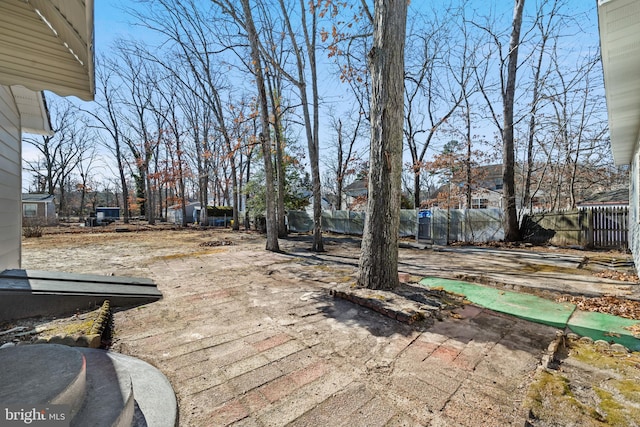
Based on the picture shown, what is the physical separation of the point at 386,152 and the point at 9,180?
5613 millimetres

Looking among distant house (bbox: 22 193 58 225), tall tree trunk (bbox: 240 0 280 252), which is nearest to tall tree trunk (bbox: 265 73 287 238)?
tall tree trunk (bbox: 240 0 280 252)

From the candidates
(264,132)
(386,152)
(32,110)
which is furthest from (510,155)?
(32,110)

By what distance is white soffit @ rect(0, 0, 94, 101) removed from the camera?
2406mm

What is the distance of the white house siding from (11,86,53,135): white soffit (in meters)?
0.10

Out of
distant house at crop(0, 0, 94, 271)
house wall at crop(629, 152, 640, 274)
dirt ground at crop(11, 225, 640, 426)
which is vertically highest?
distant house at crop(0, 0, 94, 271)

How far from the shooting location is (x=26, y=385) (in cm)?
128

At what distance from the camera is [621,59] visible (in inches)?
123

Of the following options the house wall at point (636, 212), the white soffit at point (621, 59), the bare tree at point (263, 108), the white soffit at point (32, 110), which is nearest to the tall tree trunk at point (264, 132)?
the bare tree at point (263, 108)

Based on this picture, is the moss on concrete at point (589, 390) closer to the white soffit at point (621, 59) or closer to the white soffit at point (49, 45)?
the white soffit at point (621, 59)

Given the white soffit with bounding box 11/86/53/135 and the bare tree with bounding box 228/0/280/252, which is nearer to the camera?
the white soffit with bounding box 11/86/53/135

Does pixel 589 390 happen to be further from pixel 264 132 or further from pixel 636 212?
pixel 264 132

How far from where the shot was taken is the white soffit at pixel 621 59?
243cm

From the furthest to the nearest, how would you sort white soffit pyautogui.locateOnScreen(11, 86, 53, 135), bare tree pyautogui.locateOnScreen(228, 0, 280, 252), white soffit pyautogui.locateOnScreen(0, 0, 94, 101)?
bare tree pyautogui.locateOnScreen(228, 0, 280, 252) < white soffit pyautogui.locateOnScreen(11, 86, 53, 135) < white soffit pyautogui.locateOnScreen(0, 0, 94, 101)

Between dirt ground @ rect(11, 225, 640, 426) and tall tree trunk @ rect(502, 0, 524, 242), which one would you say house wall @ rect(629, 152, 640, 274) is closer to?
dirt ground @ rect(11, 225, 640, 426)
